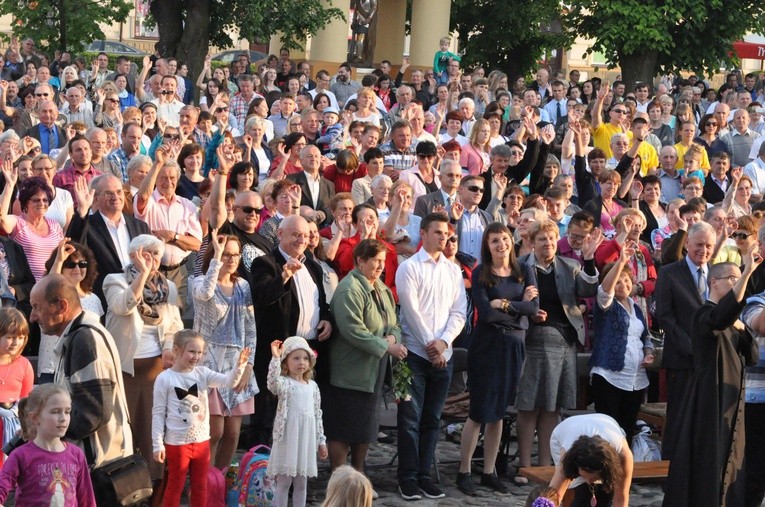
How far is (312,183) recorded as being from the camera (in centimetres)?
1231

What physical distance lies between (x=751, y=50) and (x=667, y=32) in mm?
16121

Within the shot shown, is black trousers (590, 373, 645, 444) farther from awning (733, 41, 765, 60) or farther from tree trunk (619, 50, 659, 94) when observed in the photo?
awning (733, 41, 765, 60)

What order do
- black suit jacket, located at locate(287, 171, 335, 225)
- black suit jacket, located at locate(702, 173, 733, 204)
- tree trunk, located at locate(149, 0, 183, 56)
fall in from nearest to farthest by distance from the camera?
black suit jacket, located at locate(287, 171, 335, 225)
black suit jacket, located at locate(702, 173, 733, 204)
tree trunk, located at locate(149, 0, 183, 56)

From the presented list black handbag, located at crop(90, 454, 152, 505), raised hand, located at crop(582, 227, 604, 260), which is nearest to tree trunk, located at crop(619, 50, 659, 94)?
raised hand, located at crop(582, 227, 604, 260)

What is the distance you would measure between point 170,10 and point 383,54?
11101 millimetres

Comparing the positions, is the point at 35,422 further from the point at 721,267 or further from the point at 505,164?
the point at 505,164

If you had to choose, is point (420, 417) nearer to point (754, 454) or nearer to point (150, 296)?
point (150, 296)

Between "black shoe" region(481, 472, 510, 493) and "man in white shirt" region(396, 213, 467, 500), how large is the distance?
0.40 meters

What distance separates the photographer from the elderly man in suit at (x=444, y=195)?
11.9 metres

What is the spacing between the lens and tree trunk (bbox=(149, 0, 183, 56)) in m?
24.7

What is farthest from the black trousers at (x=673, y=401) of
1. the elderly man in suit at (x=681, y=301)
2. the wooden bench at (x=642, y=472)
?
the wooden bench at (x=642, y=472)

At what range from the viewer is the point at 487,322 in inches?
393

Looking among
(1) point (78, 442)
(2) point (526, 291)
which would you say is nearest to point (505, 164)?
(2) point (526, 291)

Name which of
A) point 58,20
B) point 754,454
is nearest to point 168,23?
point 58,20
